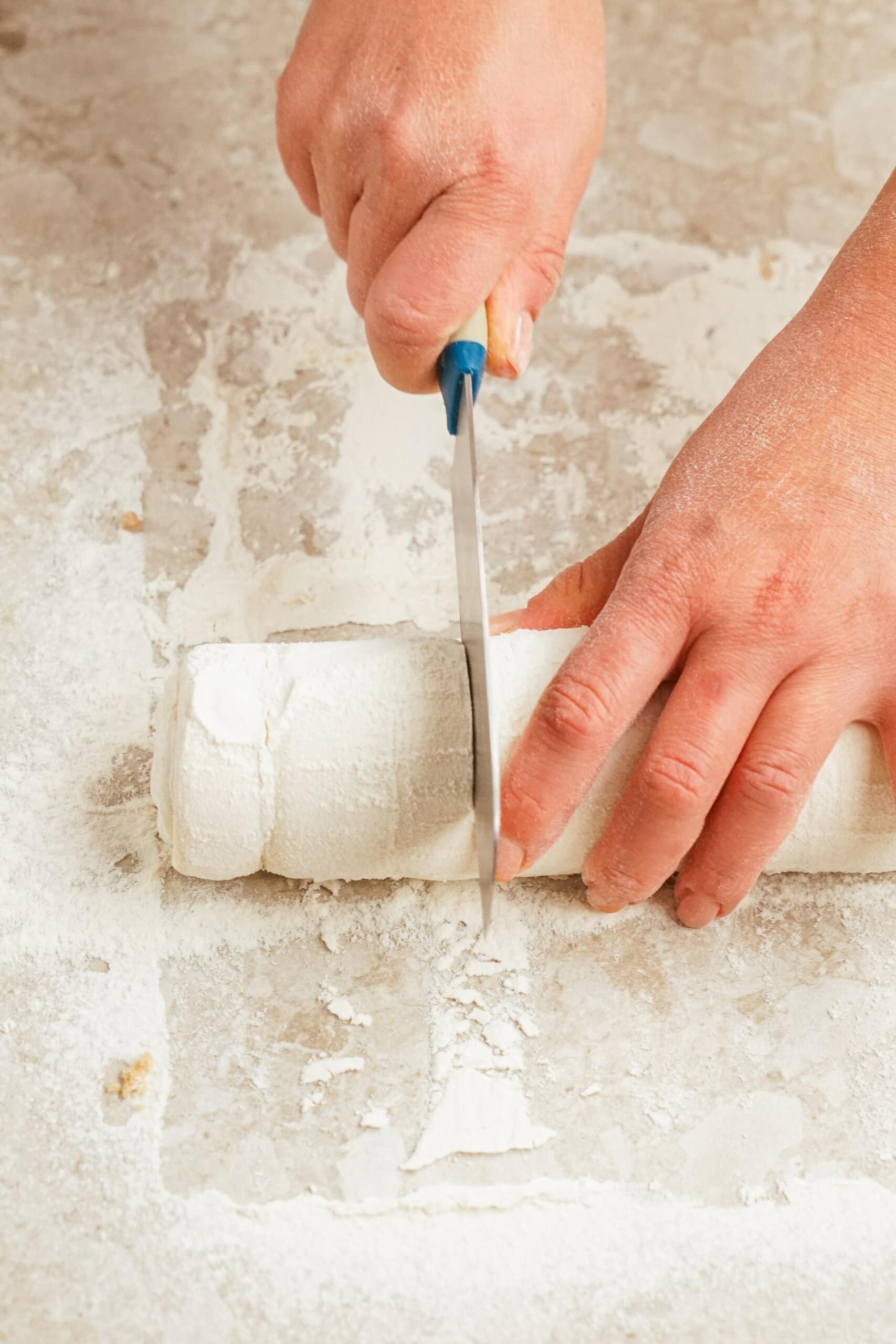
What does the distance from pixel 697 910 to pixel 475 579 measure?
1.35 feet

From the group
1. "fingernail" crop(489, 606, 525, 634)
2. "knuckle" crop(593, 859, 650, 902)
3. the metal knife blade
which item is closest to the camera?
the metal knife blade

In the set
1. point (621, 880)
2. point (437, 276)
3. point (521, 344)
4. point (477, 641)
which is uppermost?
point (437, 276)

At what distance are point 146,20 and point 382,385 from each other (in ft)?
2.82

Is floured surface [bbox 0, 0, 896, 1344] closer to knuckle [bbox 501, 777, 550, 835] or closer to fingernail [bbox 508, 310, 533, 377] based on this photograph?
knuckle [bbox 501, 777, 550, 835]

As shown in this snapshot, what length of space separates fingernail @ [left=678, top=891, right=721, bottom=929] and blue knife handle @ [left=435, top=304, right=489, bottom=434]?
0.54 m

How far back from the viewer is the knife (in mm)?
1042

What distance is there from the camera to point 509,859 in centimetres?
110

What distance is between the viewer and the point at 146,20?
195 cm

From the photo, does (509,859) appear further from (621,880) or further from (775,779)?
(775,779)

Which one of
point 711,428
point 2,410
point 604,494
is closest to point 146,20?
point 2,410

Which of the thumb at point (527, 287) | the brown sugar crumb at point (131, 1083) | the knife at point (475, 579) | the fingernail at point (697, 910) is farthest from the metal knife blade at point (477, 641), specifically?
the brown sugar crumb at point (131, 1083)

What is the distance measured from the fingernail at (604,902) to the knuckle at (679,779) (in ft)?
0.49

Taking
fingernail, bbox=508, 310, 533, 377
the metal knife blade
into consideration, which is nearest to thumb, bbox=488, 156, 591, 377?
fingernail, bbox=508, 310, 533, 377

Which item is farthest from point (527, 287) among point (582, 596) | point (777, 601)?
point (777, 601)
